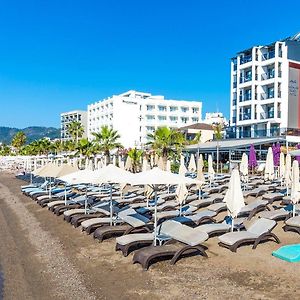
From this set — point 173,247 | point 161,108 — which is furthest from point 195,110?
point 173,247

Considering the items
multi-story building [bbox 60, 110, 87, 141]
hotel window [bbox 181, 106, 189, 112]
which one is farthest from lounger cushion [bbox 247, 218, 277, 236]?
multi-story building [bbox 60, 110, 87, 141]

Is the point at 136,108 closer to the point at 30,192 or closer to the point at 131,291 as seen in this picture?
the point at 30,192

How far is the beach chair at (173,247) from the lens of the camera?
8695 millimetres

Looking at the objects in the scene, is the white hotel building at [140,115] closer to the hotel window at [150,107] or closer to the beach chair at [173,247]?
the hotel window at [150,107]

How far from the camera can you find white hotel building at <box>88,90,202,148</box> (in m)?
86.8

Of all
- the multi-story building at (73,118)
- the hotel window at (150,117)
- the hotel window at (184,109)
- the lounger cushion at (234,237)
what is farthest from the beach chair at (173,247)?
the multi-story building at (73,118)

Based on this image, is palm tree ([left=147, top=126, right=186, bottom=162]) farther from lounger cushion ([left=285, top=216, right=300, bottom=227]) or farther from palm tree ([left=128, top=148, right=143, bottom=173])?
lounger cushion ([left=285, top=216, right=300, bottom=227])

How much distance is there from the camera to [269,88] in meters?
52.1

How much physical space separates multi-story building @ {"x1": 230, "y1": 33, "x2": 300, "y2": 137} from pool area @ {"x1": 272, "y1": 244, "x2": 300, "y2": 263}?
39074 millimetres

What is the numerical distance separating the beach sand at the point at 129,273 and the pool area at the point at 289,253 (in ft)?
0.57

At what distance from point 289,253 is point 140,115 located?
78.5m

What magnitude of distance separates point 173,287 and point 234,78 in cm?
5446


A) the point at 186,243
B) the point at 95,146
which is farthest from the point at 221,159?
the point at 186,243

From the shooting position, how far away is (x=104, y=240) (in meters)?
11.3
